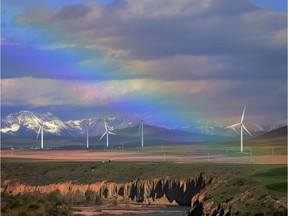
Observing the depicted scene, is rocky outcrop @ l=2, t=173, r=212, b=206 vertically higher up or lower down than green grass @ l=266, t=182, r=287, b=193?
lower down

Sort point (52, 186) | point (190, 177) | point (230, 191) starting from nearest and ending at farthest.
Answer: point (230, 191) < point (190, 177) < point (52, 186)

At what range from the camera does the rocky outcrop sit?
178625 millimetres

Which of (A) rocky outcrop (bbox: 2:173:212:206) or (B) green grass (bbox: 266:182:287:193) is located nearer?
(B) green grass (bbox: 266:182:287:193)

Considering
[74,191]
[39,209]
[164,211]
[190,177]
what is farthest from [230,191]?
[74,191]

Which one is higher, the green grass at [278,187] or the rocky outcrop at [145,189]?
the green grass at [278,187]

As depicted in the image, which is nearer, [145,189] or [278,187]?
[278,187]

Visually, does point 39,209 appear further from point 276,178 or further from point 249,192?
point 276,178

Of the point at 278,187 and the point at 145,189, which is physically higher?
the point at 278,187

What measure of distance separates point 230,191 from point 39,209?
1372 inches

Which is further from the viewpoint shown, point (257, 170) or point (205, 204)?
point (257, 170)

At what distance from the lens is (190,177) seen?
184750 mm

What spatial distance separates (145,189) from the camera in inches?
7495

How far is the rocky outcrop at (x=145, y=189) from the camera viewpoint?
17862 cm

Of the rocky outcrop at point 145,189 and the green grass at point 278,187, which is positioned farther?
the rocky outcrop at point 145,189
